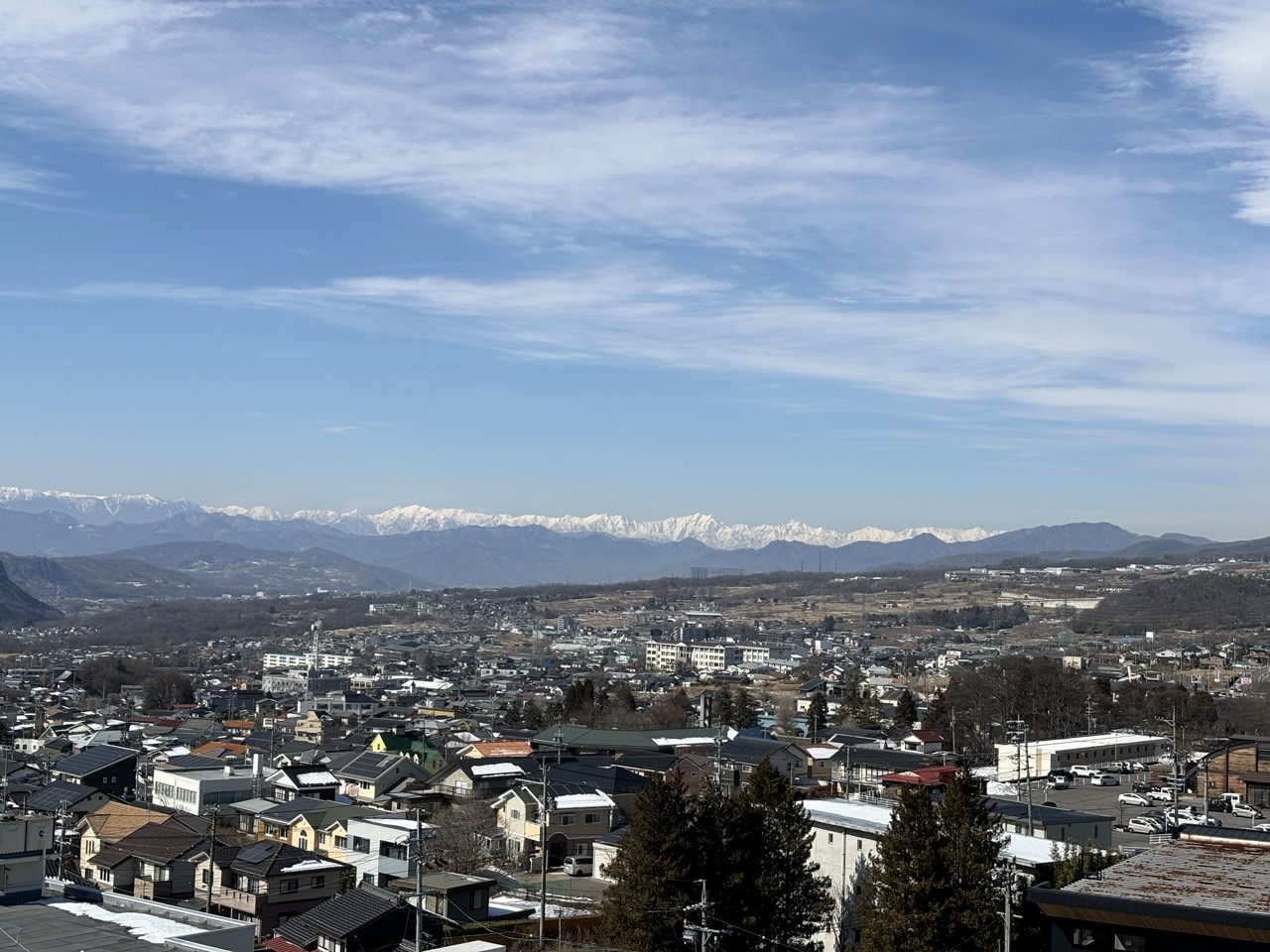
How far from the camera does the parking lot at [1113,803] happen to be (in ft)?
44.6

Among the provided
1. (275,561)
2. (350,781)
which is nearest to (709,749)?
(350,781)

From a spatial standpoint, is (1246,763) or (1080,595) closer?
(1246,763)

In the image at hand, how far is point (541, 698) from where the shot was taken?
121 feet

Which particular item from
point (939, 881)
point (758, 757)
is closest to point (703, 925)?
point (939, 881)

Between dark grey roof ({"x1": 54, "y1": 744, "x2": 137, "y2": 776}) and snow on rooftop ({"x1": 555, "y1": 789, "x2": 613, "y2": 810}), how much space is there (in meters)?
8.16

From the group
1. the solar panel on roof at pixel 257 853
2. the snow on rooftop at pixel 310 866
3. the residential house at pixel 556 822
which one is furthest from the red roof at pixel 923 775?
the solar panel on roof at pixel 257 853

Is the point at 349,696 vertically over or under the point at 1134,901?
under

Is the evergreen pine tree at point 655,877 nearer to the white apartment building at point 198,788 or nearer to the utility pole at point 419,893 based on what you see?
the utility pole at point 419,893

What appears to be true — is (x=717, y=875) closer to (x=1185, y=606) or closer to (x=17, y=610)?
(x=1185, y=606)

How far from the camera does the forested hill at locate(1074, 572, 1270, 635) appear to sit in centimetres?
6053

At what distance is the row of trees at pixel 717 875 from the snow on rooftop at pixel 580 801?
6092 mm

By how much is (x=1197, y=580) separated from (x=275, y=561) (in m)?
149

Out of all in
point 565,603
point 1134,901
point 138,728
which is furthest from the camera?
point 565,603

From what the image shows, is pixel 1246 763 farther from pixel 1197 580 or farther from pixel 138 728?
pixel 1197 580
